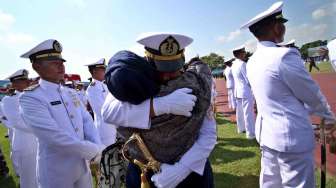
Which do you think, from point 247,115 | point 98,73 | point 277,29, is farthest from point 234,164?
point 277,29

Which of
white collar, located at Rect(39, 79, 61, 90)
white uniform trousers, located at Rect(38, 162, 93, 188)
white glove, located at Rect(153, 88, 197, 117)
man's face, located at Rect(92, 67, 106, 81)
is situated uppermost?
man's face, located at Rect(92, 67, 106, 81)

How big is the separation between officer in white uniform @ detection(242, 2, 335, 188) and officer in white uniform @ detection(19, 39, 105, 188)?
1659mm

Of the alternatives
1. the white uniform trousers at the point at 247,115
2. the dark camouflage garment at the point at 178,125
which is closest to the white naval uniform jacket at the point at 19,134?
the dark camouflage garment at the point at 178,125

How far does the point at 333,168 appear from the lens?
512 cm

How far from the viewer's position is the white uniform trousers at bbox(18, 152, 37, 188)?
4.88 metres

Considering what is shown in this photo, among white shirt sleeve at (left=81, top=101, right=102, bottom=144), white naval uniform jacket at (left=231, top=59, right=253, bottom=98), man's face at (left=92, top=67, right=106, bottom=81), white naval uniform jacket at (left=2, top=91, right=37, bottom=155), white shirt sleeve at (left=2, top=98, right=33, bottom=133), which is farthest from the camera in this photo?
white naval uniform jacket at (left=231, top=59, right=253, bottom=98)

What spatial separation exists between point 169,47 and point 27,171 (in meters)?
3.99

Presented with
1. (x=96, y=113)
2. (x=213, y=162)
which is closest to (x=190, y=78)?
(x=96, y=113)

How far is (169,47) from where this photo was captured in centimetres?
189

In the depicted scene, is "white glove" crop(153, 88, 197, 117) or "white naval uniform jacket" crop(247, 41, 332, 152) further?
"white naval uniform jacket" crop(247, 41, 332, 152)

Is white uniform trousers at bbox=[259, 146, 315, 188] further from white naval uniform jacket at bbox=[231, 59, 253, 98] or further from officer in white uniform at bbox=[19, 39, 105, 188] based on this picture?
white naval uniform jacket at bbox=[231, 59, 253, 98]

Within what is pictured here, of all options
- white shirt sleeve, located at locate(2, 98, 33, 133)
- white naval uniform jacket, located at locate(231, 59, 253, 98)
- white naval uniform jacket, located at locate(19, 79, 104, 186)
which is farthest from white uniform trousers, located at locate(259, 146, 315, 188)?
white naval uniform jacket, located at locate(231, 59, 253, 98)

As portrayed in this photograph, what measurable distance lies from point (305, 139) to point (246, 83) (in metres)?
5.33

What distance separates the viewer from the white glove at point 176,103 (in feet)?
5.91
